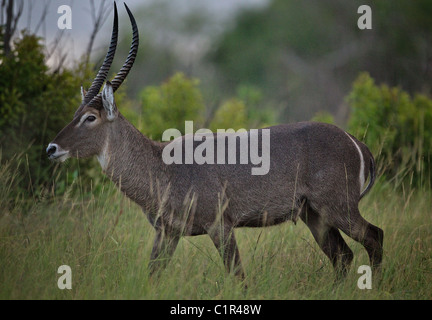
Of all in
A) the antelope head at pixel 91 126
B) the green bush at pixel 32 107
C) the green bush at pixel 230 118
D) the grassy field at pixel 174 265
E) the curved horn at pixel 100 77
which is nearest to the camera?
the grassy field at pixel 174 265

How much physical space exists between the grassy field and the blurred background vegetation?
1056 millimetres

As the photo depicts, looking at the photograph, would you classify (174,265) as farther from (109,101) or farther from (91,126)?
(109,101)

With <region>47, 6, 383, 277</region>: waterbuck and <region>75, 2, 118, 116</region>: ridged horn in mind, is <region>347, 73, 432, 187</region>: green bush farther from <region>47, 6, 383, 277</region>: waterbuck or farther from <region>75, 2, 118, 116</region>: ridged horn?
<region>75, 2, 118, 116</region>: ridged horn

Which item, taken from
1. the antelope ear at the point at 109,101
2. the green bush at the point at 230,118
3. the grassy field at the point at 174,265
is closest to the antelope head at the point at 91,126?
the antelope ear at the point at 109,101

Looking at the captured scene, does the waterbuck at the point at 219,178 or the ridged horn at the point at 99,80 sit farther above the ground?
the ridged horn at the point at 99,80

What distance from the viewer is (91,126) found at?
514cm

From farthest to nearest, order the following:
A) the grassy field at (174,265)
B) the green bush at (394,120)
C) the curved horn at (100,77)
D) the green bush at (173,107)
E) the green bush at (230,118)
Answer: the green bush at (230,118)
the green bush at (173,107)
the green bush at (394,120)
the curved horn at (100,77)
the grassy field at (174,265)

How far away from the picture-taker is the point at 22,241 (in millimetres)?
5379

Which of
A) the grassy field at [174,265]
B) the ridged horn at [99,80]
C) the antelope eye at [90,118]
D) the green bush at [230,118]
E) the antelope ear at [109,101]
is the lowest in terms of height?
the grassy field at [174,265]

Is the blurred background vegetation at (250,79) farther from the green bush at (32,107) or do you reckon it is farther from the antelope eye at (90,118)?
the antelope eye at (90,118)

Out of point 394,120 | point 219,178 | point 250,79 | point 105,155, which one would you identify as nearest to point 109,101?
point 105,155

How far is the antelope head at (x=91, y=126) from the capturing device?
505 centimetres

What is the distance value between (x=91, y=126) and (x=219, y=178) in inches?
46.7
